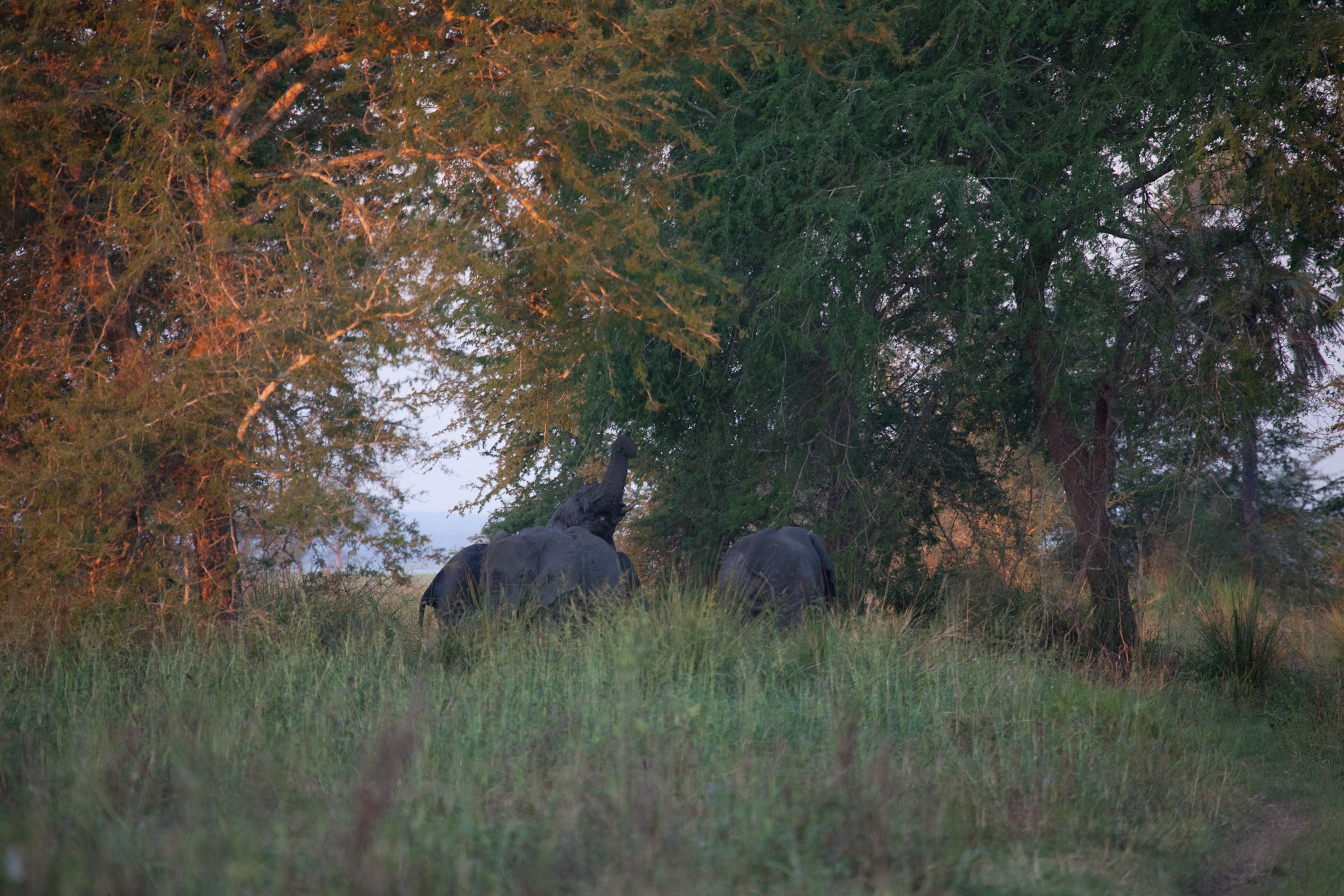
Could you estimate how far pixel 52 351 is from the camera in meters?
8.68

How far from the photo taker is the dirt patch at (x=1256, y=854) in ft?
18.5

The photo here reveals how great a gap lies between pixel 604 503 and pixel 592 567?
0.77m

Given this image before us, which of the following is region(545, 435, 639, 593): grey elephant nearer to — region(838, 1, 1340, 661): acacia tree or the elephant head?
the elephant head

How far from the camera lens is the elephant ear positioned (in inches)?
378

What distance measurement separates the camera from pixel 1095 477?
1161 centimetres

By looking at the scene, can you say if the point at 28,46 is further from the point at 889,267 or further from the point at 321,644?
the point at 889,267

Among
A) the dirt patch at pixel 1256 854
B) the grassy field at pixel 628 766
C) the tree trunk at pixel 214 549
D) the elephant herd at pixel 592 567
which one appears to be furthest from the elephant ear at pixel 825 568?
the tree trunk at pixel 214 549

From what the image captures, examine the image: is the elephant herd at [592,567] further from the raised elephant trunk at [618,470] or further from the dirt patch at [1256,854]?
the dirt patch at [1256,854]

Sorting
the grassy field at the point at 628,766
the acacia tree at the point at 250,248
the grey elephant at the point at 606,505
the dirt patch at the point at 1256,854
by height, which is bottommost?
the dirt patch at the point at 1256,854

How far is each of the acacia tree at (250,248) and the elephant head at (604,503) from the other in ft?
4.46

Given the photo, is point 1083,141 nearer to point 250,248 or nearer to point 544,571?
point 544,571

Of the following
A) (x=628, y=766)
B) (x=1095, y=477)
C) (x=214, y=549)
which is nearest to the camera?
(x=628, y=766)

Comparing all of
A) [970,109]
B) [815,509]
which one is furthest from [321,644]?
[970,109]

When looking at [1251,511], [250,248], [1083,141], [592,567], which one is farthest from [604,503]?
[1251,511]
